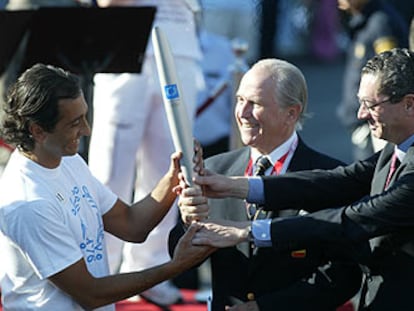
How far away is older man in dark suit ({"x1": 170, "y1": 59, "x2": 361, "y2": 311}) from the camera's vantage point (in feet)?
13.0

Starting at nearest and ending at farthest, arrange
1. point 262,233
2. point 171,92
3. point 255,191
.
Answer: point 262,233 → point 171,92 → point 255,191

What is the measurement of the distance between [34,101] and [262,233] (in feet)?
2.94

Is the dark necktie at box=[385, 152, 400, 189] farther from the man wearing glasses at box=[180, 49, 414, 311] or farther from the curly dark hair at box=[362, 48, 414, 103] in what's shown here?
the curly dark hair at box=[362, 48, 414, 103]

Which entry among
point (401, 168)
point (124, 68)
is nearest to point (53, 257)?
point (401, 168)

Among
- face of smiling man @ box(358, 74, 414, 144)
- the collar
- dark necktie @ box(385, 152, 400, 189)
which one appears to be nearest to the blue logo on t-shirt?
the collar

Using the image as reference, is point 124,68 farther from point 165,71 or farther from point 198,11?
point 165,71

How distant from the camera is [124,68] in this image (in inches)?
222

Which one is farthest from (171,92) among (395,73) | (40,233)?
(395,73)

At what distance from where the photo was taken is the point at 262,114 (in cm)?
410

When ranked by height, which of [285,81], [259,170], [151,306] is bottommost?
[151,306]

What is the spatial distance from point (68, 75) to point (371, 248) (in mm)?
1204

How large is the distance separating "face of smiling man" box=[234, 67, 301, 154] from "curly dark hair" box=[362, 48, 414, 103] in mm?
552

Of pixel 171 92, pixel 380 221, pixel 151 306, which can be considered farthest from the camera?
pixel 151 306

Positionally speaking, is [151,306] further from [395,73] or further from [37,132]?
[395,73]
